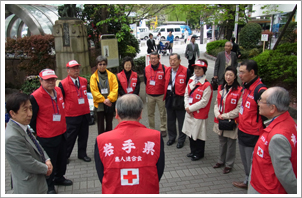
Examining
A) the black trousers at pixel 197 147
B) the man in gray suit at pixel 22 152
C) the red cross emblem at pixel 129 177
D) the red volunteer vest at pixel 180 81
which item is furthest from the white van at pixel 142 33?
the red cross emblem at pixel 129 177

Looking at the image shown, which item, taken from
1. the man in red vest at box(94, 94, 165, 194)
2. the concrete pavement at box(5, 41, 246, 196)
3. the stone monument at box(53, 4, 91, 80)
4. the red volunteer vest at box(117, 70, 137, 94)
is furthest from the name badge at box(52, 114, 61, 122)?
the stone monument at box(53, 4, 91, 80)

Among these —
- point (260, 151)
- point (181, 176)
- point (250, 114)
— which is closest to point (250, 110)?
point (250, 114)

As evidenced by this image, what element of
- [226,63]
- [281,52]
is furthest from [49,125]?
[281,52]

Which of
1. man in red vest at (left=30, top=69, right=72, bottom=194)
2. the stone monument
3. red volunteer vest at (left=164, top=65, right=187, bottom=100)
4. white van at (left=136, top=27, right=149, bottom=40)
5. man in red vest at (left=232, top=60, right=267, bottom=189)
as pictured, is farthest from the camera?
white van at (left=136, top=27, right=149, bottom=40)

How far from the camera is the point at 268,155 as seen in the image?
233cm

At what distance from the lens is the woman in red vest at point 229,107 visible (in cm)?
405

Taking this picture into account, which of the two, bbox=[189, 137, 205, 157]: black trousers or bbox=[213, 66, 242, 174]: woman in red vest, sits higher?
bbox=[213, 66, 242, 174]: woman in red vest

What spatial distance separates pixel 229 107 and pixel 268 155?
1859 millimetres

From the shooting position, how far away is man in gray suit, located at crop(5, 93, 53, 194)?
246 centimetres

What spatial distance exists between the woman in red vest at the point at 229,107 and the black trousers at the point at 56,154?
2583 mm

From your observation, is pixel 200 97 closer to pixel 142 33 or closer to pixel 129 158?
pixel 129 158

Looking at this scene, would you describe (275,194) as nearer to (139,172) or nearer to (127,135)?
(139,172)

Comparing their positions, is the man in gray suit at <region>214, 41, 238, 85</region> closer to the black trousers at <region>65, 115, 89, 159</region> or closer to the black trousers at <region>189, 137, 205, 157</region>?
the black trousers at <region>189, 137, 205, 157</region>

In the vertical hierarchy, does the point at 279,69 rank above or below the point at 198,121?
above
